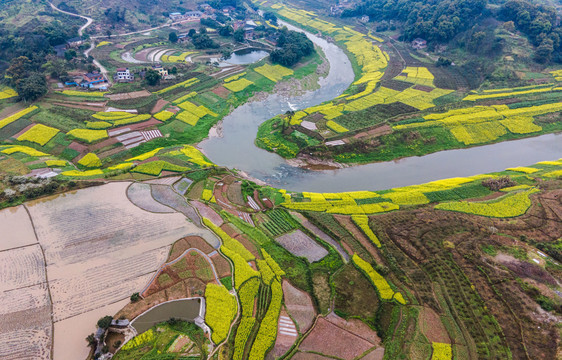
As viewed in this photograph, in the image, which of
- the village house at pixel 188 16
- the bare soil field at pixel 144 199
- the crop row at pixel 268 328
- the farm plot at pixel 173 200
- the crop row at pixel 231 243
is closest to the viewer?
the crop row at pixel 268 328

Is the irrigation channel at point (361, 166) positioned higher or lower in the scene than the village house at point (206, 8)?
lower

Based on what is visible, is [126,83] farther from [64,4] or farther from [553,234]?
[553,234]

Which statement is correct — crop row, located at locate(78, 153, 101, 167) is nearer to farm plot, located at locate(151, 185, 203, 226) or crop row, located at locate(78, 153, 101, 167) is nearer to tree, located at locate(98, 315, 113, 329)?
farm plot, located at locate(151, 185, 203, 226)

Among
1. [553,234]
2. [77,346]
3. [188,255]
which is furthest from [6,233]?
[553,234]

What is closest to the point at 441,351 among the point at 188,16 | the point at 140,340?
the point at 140,340

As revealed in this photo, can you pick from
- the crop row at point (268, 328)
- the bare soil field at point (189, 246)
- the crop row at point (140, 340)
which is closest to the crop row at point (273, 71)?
the bare soil field at point (189, 246)

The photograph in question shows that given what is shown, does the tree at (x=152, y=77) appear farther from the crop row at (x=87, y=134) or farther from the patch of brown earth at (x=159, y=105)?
the crop row at (x=87, y=134)
